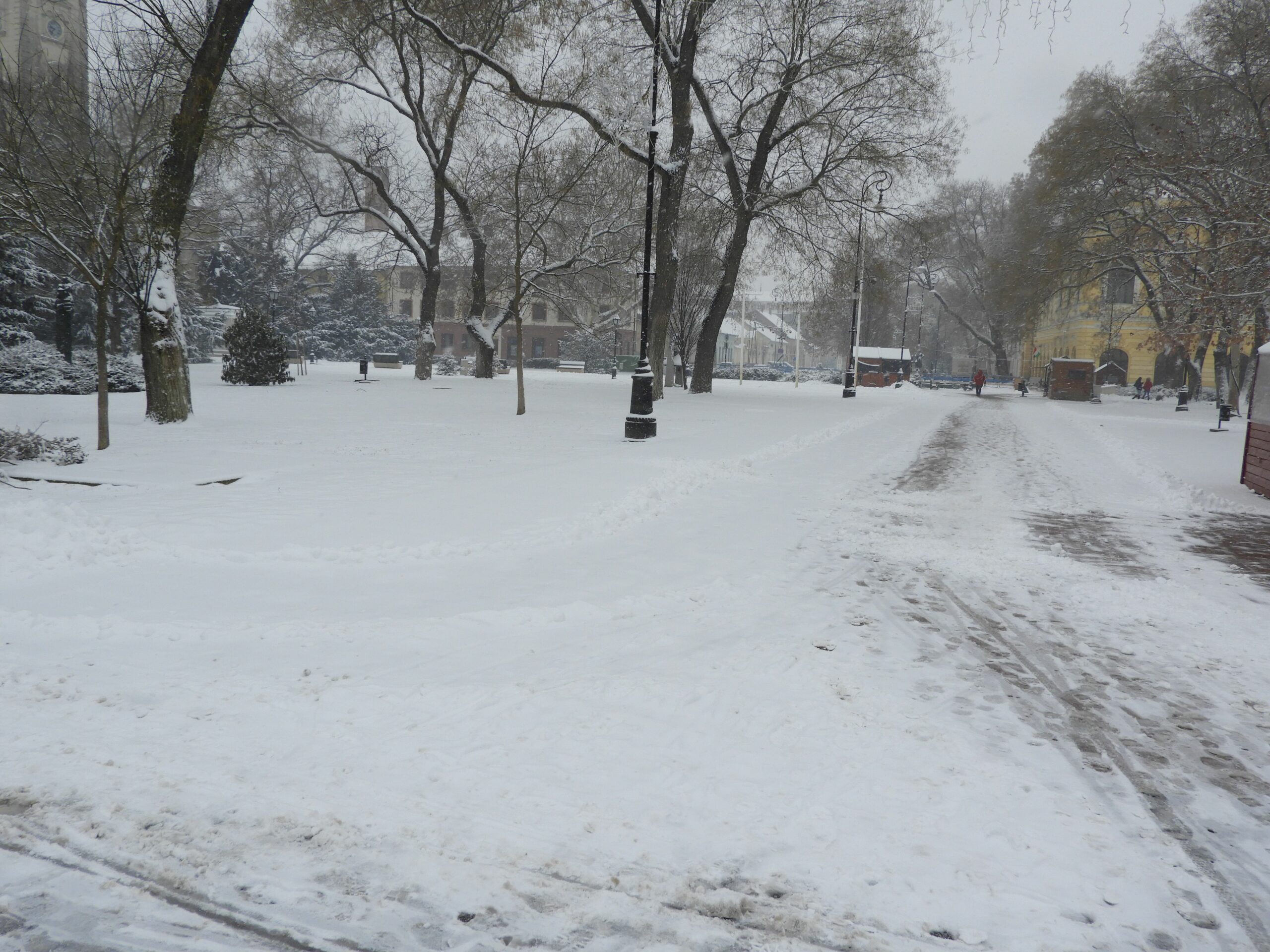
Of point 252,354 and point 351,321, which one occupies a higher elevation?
point 351,321

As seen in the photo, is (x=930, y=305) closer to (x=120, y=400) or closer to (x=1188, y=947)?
(x=120, y=400)

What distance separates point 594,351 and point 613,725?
62637mm

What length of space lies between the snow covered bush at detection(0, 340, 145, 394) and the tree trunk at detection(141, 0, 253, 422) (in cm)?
768

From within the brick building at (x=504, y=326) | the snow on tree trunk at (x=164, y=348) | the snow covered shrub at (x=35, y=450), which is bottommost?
the snow covered shrub at (x=35, y=450)

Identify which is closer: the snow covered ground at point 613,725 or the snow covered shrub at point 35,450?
the snow covered ground at point 613,725

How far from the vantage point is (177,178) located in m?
12.6

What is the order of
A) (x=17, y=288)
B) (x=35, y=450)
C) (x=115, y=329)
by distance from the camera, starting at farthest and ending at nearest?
(x=115, y=329)
(x=17, y=288)
(x=35, y=450)

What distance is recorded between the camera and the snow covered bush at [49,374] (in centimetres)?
2016

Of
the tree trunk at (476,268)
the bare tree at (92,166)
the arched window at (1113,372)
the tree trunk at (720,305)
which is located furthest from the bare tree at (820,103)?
the arched window at (1113,372)

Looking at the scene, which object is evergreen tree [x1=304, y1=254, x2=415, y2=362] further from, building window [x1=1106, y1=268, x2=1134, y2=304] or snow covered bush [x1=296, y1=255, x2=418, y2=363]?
building window [x1=1106, y1=268, x2=1134, y2=304]

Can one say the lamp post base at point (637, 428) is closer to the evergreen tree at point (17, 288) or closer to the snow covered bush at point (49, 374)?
the snow covered bush at point (49, 374)

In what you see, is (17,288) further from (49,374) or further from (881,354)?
(881,354)

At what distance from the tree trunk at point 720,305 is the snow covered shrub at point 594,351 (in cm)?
3094

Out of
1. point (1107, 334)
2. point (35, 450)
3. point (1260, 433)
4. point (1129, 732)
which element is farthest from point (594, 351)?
point (1129, 732)
